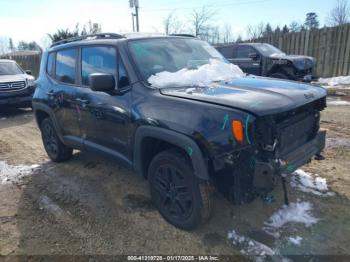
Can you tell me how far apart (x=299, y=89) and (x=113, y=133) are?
2095 millimetres

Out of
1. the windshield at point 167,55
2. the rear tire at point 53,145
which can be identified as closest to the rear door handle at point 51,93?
the rear tire at point 53,145

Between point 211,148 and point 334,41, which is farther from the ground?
point 334,41

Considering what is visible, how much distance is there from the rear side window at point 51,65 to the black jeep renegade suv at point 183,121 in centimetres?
48

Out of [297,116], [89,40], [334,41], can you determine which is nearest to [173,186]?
[297,116]

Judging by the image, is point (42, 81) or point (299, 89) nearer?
point (299, 89)

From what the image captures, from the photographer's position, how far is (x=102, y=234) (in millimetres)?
3193

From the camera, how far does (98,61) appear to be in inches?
151

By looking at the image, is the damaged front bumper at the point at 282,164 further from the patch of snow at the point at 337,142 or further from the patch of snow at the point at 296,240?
the patch of snow at the point at 337,142

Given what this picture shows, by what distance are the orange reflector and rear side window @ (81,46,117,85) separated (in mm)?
1635

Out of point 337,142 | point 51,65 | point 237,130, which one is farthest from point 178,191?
point 337,142

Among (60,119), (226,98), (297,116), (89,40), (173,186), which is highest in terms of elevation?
(89,40)

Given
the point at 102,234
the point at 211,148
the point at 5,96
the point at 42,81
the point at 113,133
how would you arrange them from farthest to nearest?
1. the point at 5,96
2. the point at 42,81
3. the point at 113,133
4. the point at 102,234
5. the point at 211,148

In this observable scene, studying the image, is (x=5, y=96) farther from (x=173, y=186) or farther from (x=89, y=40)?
(x=173, y=186)

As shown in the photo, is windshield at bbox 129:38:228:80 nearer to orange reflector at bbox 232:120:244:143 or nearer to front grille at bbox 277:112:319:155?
orange reflector at bbox 232:120:244:143
